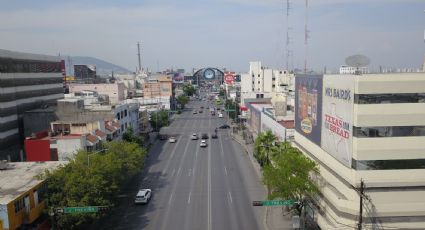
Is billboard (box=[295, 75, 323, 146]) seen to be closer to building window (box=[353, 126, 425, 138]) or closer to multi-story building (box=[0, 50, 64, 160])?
building window (box=[353, 126, 425, 138])

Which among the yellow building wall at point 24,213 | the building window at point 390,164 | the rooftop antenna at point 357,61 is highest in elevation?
the rooftop antenna at point 357,61

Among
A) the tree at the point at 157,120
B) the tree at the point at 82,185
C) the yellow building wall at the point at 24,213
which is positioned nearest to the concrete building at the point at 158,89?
the tree at the point at 157,120

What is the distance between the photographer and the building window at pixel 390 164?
3205 centimetres

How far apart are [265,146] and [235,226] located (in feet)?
56.6

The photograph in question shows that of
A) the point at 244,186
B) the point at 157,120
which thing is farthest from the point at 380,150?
the point at 157,120

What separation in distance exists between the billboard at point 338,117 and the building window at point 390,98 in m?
0.88

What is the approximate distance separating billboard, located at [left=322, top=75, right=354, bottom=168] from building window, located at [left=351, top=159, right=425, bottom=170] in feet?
4.17

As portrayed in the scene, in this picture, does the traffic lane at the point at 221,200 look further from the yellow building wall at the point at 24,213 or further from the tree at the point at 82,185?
the yellow building wall at the point at 24,213

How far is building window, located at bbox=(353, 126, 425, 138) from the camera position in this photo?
104 ft

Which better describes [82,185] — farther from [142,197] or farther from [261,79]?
[261,79]

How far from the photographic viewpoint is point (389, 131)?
3184cm

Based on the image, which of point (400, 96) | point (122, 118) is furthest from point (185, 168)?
point (400, 96)

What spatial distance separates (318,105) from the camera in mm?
40875

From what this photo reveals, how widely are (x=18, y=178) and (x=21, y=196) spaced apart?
7.05 metres
